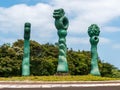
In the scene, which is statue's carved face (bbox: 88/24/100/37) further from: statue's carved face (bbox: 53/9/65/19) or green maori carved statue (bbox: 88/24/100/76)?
statue's carved face (bbox: 53/9/65/19)

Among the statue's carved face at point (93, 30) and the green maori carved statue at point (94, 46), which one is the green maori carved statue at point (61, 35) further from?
the green maori carved statue at point (94, 46)

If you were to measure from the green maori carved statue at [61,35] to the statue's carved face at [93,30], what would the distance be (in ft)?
9.19

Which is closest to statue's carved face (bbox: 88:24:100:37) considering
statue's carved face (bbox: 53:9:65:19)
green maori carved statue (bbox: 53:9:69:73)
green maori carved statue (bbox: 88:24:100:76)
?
green maori carved statue (bbox: 88:24:100:76)

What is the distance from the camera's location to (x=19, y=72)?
49625mm

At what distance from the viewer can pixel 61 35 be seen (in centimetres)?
3588

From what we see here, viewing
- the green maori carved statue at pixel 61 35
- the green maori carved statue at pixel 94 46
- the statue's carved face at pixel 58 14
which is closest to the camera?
the green maori carved statue at pixel 61 35

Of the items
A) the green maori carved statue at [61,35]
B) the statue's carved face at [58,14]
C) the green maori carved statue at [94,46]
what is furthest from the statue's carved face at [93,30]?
the statue's carved face at [58,14]

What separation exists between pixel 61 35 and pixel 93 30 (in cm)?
358

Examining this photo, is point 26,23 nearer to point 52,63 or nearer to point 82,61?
point 52,63

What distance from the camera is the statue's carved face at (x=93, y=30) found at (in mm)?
37906

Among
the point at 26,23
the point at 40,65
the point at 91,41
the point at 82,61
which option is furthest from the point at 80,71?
the point at 26,23

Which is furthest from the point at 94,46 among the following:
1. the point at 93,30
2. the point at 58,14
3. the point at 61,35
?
the point at 58,14

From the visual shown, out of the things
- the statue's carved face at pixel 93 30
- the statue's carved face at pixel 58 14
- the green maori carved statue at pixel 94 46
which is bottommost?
the green maori carved statue at pixel 94 46

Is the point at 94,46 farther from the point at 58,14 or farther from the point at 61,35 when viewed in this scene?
the point at 58,14
